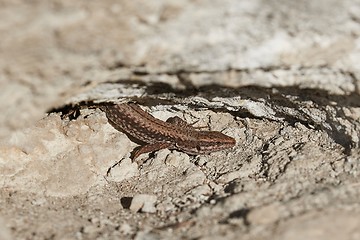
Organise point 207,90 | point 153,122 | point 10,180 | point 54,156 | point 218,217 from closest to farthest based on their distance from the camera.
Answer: point 218,217, point 207,90, point 10,180, point 54,156, point 153,122

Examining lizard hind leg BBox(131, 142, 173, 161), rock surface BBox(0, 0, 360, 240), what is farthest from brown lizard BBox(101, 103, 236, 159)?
rock surface BBox(0, 0, 360, 240)

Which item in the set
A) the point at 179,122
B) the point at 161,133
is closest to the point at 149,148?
the point at 161,133

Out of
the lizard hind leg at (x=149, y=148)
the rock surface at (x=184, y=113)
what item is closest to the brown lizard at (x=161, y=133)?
the lizard hind leg at (x=149, y=148)

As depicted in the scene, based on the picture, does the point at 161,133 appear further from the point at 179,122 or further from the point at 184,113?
the point at 184,113

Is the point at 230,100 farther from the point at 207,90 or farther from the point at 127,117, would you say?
the point at 127,117

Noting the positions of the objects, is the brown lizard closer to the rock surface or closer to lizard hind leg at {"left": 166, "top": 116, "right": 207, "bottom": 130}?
lizard hind leg at {"left": 166, "top": 116, "right": 207, "bottom": 130}

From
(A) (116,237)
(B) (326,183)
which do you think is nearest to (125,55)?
(A) (116,237)

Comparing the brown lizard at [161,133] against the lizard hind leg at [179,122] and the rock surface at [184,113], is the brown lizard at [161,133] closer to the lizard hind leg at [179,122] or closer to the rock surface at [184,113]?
the lizard hind leg at [179,122]
